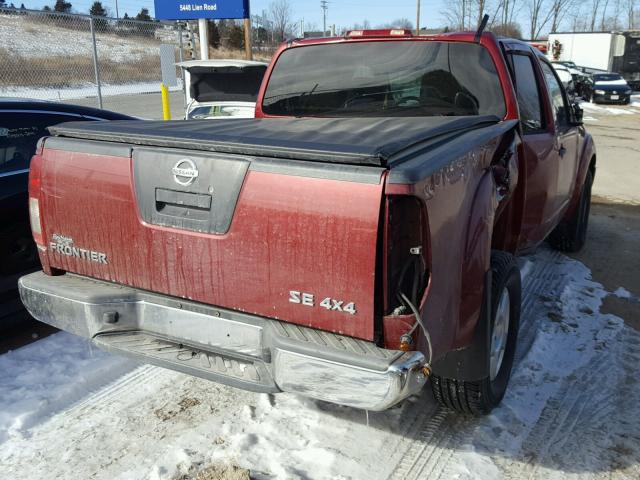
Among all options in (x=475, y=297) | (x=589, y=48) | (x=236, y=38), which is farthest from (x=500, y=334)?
(x=236, y=38)

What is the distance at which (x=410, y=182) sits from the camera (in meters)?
2.23

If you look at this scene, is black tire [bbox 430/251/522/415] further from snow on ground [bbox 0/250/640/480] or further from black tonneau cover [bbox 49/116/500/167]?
black tonneau cover [bbox 49/116/500/167]

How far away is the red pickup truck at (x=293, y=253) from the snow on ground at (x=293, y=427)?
11.3 inches

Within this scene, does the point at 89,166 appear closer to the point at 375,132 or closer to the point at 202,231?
the point at 202,231

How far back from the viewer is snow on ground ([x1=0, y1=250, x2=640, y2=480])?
2980mm

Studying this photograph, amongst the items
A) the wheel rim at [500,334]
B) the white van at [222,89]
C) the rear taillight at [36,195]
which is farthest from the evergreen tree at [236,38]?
the wheel rim at [500,334]

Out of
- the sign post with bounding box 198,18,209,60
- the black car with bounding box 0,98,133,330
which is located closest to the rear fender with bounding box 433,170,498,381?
the black car with bounding box 0,98,133,330

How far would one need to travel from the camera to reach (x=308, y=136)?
2.99 metres

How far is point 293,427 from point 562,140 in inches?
129

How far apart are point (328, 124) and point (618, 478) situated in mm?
2456

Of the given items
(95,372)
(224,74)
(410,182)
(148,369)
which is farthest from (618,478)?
(224,74)

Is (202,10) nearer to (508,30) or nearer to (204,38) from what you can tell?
(204,38)

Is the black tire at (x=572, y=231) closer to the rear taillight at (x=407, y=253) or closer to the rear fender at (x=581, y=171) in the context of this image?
the rear fender at (x=581, y=171)

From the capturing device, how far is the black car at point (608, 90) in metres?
28.0
